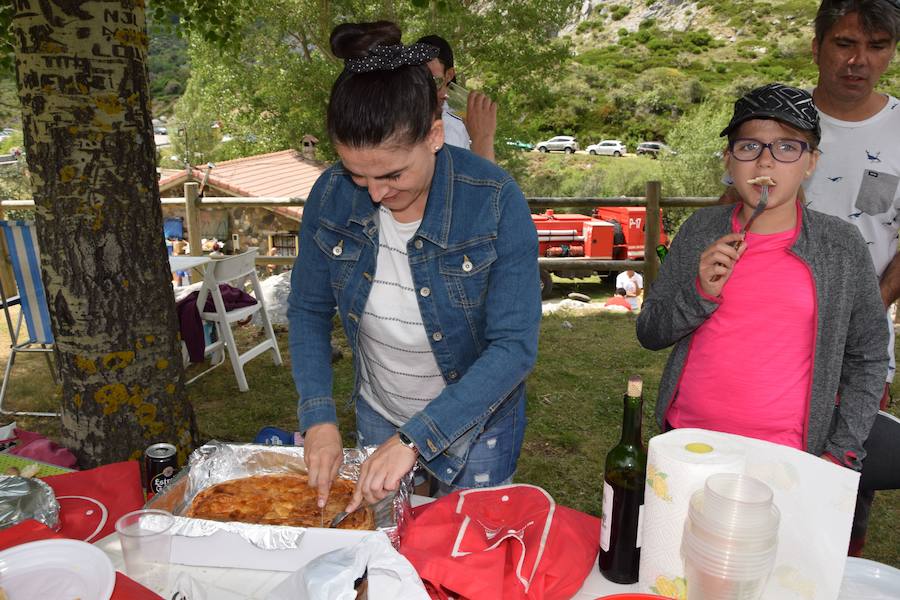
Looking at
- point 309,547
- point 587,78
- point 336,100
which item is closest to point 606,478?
point 309,547

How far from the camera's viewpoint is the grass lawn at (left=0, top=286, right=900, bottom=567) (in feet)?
12.4

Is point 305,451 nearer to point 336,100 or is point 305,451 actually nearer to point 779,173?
point 336,100

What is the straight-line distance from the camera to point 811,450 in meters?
1.62

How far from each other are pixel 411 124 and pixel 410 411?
0.82 m

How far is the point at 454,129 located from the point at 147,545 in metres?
2.45

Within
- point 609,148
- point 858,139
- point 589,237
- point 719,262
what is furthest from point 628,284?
point 609,148

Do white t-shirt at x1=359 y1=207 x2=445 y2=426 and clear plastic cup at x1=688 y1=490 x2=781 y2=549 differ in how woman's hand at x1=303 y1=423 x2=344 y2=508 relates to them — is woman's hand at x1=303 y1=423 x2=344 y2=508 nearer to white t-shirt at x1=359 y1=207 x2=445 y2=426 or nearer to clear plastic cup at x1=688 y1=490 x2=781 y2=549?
white t-shirt at x1=359 y1=207 x2=445 y2=426

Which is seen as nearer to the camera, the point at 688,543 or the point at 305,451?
the point at 688,543

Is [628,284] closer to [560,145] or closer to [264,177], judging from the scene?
[264,177]

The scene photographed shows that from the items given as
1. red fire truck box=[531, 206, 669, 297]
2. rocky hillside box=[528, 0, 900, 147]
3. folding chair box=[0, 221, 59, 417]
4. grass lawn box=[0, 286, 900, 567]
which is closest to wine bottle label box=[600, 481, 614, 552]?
grass lawn box=[0, 286, 900, 567]

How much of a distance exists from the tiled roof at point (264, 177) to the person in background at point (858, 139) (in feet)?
54.9

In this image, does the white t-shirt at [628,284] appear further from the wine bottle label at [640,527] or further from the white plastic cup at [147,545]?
the white plastic cup at [147,545]

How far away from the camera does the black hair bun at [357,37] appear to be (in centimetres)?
161

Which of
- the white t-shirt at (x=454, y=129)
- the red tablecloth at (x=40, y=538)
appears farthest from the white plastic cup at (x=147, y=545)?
the white t-shirt at (x=454, y=129)
